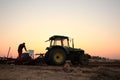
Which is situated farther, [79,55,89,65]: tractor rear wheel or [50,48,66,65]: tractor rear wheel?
[79,55,89,65]: tractor rear wheel

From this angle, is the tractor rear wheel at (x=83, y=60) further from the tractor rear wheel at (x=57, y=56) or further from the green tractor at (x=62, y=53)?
the tractor rear wheel at (x=57, y=56)

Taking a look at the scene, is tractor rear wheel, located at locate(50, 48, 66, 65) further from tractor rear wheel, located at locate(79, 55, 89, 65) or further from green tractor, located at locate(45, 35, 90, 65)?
tractor rear wheel, located at locate(79, 55, 89, 65)

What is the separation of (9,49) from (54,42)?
5674 millimetres

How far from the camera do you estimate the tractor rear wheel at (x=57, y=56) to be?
47.8ft

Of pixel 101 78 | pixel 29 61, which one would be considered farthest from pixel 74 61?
pixel 101 78

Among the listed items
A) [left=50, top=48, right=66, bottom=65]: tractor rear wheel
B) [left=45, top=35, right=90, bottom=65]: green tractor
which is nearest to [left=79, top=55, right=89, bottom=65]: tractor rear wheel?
[left=45, top=35, right=90, bottom=65]: green tractor

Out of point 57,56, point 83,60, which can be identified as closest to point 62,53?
point 57,56

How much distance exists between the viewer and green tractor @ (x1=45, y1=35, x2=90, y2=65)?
14.7 meters

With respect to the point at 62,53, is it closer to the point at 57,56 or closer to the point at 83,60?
the point at 57,56

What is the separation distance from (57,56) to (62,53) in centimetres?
44

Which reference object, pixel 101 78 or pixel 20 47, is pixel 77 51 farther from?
pixel 101 78

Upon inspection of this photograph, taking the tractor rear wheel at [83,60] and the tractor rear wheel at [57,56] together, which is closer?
the tractor rear wheel at [57,56]

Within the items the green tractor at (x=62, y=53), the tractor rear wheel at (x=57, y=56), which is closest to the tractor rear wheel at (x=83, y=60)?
the green tractor at (x=62, y=53)

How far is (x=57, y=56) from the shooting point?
14.7 metres
